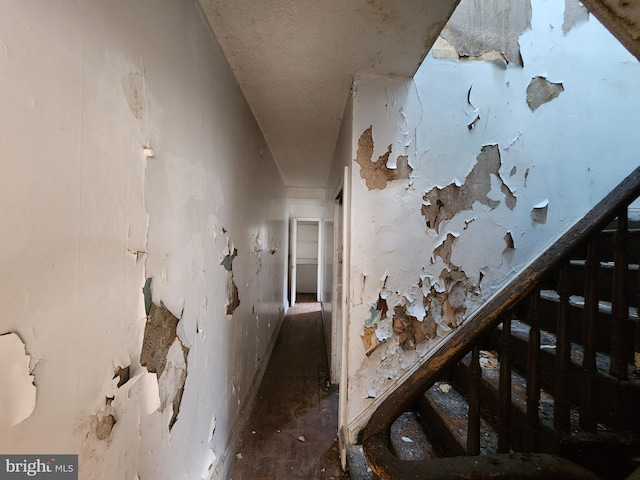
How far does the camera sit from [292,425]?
1.94 meters

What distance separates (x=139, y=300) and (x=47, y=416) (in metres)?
0.30

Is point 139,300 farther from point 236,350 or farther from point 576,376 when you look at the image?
point 576,376

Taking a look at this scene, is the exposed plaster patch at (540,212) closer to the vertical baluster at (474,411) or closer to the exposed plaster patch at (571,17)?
the exposed plaster patch at (571,17)

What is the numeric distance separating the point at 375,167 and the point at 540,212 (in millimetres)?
1094

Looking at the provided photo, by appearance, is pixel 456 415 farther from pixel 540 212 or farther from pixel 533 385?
pixel 540 212

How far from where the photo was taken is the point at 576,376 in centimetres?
105

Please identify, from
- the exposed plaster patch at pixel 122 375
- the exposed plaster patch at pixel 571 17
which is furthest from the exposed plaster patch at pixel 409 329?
the exposed plaster patch at pixel 571 17

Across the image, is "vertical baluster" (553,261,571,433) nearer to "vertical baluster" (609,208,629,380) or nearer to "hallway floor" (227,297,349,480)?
"vertical baluster" (609,208,629,380)

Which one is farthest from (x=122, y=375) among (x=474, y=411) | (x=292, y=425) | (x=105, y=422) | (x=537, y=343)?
(x=292, y=425)

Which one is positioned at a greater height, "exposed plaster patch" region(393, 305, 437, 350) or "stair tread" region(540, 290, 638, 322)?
"stair tread" region(540, 290, 638, 322)

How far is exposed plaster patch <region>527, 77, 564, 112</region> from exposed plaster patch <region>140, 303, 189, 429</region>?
2305mm

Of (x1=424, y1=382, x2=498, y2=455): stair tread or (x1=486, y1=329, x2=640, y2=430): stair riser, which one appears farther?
(x1=424, y1=382, x2=498, y2=455): stair tread

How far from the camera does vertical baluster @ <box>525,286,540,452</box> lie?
87 centimetres

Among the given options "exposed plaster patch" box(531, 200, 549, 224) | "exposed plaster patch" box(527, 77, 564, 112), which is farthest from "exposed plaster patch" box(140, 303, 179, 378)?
"exposed plaster patch" box(527, 77, 564, 112)
